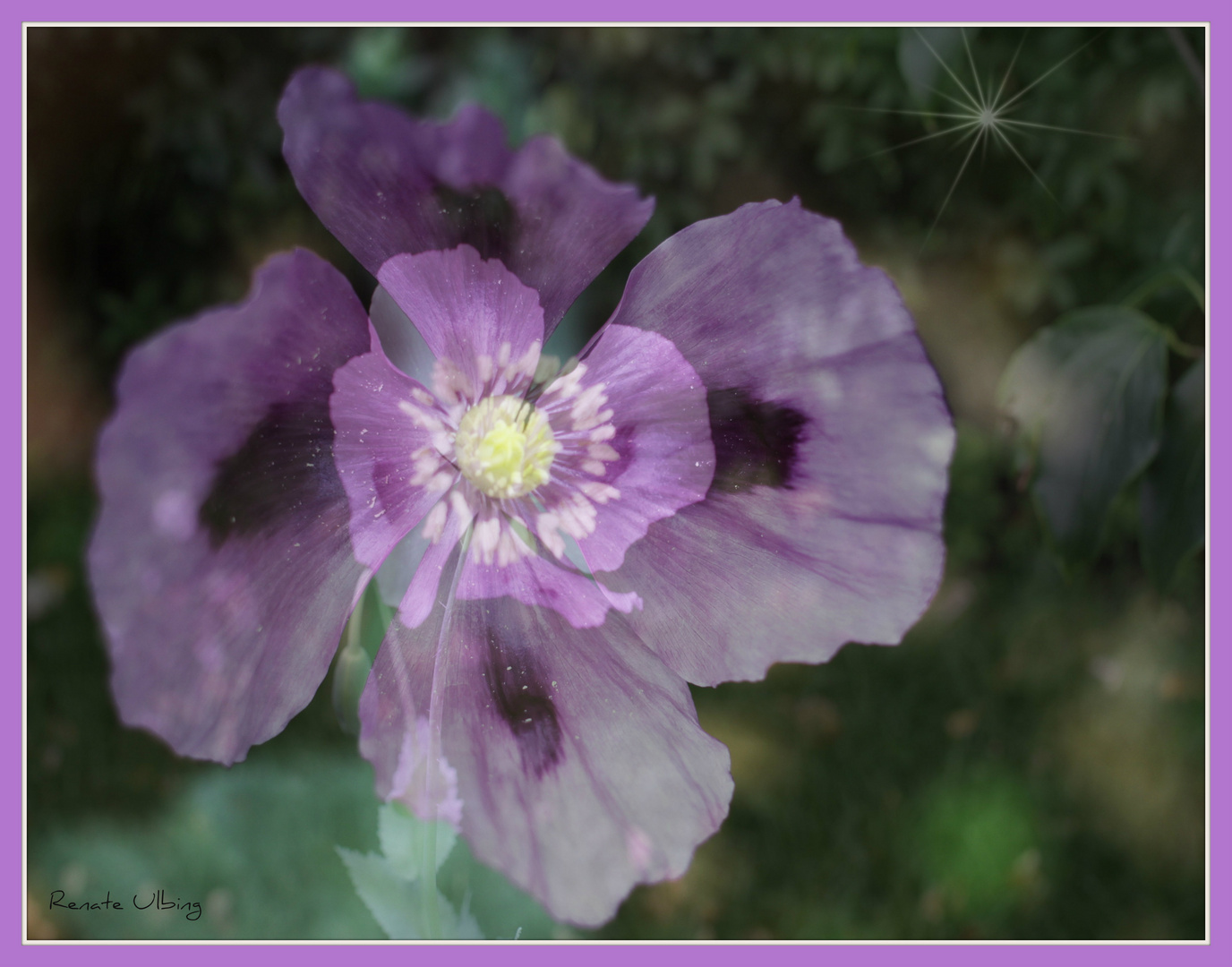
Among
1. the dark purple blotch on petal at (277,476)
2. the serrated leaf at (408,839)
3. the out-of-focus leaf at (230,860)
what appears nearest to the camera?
the dark purple blotch on petal at (277,476)

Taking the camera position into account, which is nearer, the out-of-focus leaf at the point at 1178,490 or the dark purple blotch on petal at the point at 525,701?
the dark purple blotch on petal at the point at 525,701

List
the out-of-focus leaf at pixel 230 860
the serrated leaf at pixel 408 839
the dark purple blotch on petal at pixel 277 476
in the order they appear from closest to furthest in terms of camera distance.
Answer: the dark purple blotch on petal at pixel 277 476
the serrated leaf at pixel 408 839
the out-of-focus leaf at pixel 230 860

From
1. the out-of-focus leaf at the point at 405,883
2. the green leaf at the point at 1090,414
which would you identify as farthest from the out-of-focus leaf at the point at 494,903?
the green leaf at the point at 1090,414

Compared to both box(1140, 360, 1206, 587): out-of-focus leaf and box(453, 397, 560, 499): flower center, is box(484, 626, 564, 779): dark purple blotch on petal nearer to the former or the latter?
box(453, 397, 560, 499): flower center

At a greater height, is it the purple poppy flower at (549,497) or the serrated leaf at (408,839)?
the purple poppy flower at (549,497)
